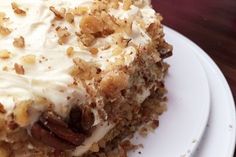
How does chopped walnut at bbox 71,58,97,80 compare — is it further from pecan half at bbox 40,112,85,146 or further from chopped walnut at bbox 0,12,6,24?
chopped walnut at bbox 0,12,6,24

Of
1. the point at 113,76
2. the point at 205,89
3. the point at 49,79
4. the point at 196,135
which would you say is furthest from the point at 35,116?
the point at 205,89

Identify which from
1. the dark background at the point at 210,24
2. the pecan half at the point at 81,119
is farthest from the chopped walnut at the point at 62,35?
the dark background at the point at 210,24

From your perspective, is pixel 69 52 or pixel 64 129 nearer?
pixel 64 129

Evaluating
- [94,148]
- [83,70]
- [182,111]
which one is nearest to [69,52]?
[83,70]

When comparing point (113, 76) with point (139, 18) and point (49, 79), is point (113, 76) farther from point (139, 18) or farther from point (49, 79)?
point (139, 18)

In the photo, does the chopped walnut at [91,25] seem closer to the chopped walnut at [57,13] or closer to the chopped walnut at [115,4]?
the chopped walnut at [57,13]

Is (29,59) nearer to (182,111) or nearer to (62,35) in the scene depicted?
(62,35)
